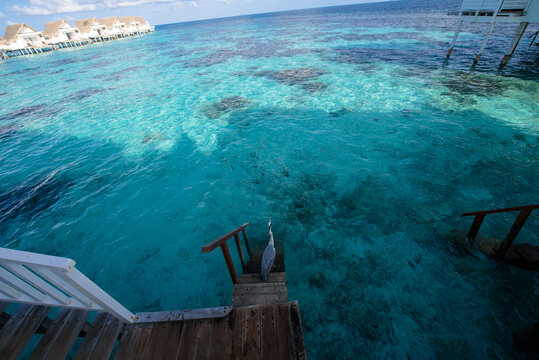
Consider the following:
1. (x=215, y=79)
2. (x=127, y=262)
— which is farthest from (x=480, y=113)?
(x=215, y=79)

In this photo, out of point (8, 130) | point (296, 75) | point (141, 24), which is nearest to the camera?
Answer: point (8, 130)

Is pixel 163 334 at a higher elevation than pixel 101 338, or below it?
below

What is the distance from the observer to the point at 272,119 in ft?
53.8

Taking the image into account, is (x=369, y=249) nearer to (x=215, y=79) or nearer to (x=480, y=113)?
(x=480, y=113)

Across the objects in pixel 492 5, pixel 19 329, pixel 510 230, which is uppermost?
pixel 492 5

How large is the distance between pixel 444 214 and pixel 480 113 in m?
10.7

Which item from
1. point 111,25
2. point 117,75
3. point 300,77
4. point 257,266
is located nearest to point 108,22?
point 111,25

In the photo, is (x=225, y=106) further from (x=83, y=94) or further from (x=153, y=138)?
(x=83, y=94)

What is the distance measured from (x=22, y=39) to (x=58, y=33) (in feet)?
33.2

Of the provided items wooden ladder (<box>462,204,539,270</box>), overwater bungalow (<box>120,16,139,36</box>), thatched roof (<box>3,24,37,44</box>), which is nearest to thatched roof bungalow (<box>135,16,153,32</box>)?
overwater bungalow (<box>120,16,139,36</box>)

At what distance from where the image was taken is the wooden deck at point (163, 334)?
146 inches

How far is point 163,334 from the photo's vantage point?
407 cm

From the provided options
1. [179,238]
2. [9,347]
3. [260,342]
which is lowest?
[179,238]

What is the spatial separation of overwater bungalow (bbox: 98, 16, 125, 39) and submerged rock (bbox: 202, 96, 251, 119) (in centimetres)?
10535
